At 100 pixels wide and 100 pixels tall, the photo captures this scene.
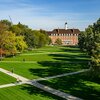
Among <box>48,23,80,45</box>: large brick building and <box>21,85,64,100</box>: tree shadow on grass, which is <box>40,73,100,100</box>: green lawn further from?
<box>48,23,80,45</box>: large brick building

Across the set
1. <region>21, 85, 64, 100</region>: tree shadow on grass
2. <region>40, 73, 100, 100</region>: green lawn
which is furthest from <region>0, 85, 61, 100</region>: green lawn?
<region>40, 73, 100, 100</region>: green lawn

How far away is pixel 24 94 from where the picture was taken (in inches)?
1210

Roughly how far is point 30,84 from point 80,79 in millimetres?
8260

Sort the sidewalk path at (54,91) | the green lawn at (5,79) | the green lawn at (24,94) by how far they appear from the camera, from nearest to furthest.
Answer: the green lawn at (24,94), the sidewalk path at (54,91), the green lawn at (5,79)

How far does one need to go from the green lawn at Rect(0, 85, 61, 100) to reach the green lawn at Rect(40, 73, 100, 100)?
2989mm

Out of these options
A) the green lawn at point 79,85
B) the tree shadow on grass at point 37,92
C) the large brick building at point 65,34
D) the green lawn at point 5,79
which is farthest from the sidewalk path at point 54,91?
the large brick building at point 65,34

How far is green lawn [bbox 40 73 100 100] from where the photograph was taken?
30998 mm

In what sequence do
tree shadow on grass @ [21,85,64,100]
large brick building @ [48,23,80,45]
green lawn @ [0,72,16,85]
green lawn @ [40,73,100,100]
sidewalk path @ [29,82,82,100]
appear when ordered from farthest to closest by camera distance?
large brick building @ [48,23,80,45] → green lawn @ [0,72,16,85] → green lawn @ [40,73,100,100] → tree shadow on grass @ [21,85,64,100] → sidewalk path @ [29,82,82,100]

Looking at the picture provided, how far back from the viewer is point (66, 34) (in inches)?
6152

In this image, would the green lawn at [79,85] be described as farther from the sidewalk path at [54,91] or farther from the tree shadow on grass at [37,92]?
the tree shadow on grass at [37,92]

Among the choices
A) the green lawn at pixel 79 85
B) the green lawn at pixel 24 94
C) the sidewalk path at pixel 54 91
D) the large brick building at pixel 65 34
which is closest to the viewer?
the green lawn at pixel 24 94

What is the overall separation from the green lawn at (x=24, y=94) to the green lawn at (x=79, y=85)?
299cm

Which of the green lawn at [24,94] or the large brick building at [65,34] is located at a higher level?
the large brick building at [65,34]

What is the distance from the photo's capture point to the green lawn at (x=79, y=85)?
102ft
